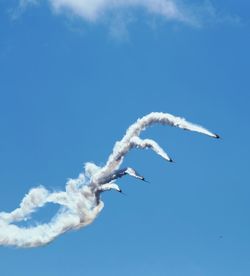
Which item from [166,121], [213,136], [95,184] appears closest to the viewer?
[213,136]

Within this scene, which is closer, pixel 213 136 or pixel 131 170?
pixel 213 136

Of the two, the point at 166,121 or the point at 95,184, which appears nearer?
the point at 166,121

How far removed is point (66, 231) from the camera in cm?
15912

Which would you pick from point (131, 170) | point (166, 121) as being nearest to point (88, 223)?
point (131, 170)

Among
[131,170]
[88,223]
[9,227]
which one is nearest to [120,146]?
[131,170]

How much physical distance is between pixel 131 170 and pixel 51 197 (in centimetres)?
1778

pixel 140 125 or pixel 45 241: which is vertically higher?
pixel 140 125

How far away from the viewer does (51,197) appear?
161m

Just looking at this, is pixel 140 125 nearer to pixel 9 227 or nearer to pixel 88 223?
pixel 88 223

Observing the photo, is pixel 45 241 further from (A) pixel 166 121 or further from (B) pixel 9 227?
(A) pixel 166 121

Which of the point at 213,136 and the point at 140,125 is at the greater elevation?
the point at 140,125

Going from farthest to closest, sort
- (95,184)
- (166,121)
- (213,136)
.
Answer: (95,184)
(166,121)
(213,136)

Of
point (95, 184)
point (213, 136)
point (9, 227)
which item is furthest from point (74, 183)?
point (213, 136)

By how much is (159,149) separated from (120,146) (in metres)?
10.1
